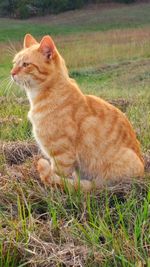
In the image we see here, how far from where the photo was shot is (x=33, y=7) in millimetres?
40656

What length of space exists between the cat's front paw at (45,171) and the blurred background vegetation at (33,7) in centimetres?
3610

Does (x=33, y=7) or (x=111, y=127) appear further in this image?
(x=33, y=7)

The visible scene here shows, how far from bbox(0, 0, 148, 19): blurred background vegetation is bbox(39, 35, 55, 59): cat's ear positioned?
35.9m

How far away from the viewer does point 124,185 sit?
392cm

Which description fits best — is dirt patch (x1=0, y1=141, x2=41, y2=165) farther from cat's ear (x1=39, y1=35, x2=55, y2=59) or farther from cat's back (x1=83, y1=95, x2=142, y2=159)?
cat's ear (x1=39, y1=35, x2=55, y2=59)

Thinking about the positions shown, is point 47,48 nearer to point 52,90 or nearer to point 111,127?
point 52,90

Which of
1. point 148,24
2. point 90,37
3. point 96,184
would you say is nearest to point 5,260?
point 96,184

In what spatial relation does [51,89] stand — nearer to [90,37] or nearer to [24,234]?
[24,234]

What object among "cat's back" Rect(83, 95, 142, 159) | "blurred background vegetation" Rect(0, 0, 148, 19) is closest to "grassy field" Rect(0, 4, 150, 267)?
"cat's back" Rect(83, 95, 142, 159)

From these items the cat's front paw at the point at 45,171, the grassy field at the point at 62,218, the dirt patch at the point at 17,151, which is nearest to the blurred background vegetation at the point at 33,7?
the grassy field at the point at 62,218

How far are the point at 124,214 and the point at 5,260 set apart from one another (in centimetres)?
82

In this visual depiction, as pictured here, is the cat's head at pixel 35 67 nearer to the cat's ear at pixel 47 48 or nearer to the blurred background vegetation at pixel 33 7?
the cat's ear at pixel 47 48

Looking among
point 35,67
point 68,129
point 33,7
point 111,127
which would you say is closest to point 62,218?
point 68,129

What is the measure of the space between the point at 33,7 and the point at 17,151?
122ft
